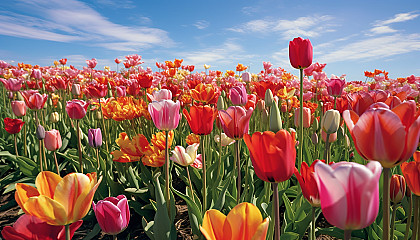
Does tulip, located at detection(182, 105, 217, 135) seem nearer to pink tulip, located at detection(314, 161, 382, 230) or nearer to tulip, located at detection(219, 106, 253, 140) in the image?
tulip, located at detection(219, 106, 253, 140)

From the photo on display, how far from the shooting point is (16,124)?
2.51 metres

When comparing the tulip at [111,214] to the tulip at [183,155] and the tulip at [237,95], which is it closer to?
the tulip at [183,155]

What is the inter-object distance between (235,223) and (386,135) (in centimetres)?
41

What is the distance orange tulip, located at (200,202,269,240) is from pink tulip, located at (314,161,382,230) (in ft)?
0.51

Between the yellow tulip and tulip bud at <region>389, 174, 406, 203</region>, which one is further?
tulip bud at <region>389, 174, 406, 203</region>

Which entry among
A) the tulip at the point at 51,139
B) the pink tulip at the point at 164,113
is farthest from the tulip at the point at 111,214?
the tulip at the point at 51,139

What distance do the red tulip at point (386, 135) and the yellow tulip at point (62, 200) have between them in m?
0.69

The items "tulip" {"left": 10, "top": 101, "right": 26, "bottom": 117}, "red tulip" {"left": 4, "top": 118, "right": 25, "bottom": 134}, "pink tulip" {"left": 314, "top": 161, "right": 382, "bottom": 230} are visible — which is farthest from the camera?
"tulip" {"left": 10, "top": 101, "right": 26, "bottom": 117}

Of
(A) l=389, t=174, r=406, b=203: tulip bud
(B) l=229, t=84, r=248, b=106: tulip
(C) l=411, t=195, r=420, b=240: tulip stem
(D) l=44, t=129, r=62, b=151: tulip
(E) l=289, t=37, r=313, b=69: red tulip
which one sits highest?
(E) l=289, t=37, r=313, b=69: red tulip

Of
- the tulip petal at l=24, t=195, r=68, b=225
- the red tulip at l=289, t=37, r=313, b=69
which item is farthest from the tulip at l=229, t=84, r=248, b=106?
the tulip petal at l=24, t=195, r=68, b=225

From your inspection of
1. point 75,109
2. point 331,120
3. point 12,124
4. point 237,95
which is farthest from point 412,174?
point 12,124

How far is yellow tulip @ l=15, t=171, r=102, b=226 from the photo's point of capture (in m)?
0.72

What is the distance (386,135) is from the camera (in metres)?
0.67

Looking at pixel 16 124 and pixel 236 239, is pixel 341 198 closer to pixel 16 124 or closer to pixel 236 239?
pixel 236 239
